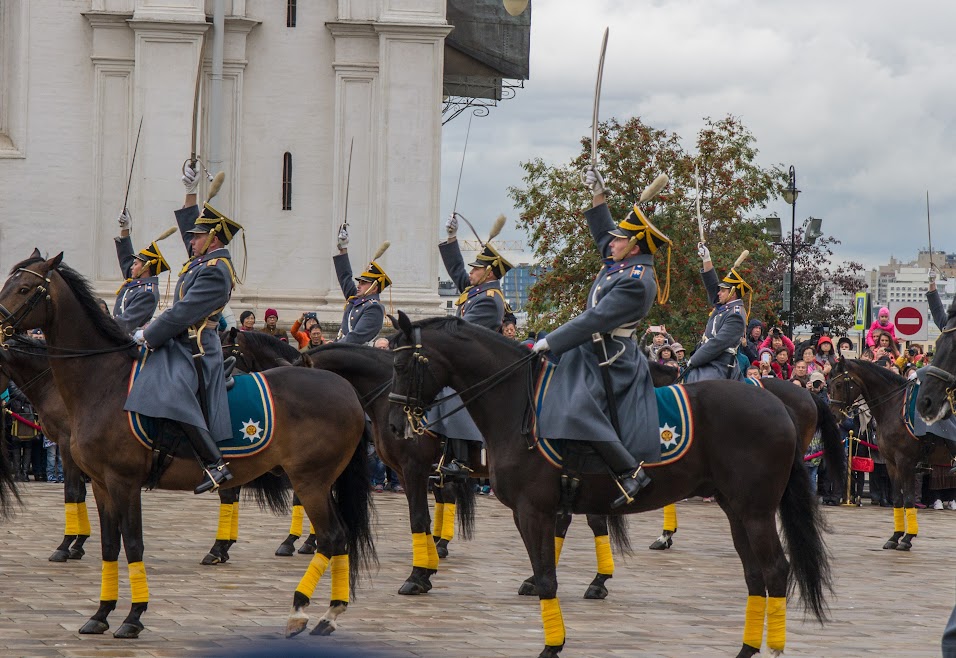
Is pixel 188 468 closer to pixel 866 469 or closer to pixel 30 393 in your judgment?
pixel 30 393

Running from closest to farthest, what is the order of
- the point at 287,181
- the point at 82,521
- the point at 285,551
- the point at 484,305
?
1. the point at 484,305
2. the point at 82,521
3. the point at 285,551
4. the point at 287,181

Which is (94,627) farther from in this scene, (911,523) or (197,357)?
(911,523)

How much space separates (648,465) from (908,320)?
15337mm

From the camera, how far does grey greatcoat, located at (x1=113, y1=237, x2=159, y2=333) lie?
13.6 m

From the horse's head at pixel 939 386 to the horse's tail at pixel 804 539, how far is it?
127cm

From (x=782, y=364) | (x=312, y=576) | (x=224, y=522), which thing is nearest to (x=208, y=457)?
(x=312, y=576)

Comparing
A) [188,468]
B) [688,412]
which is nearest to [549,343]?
[688,412]

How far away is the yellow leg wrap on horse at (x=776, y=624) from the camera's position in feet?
30.6

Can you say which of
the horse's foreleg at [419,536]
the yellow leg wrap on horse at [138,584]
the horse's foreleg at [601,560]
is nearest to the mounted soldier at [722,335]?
the horse's foreleg at [601,560]

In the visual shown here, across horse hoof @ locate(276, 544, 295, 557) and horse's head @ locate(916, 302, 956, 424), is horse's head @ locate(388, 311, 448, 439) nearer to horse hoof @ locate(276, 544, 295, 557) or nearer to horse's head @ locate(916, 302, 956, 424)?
horse's head @ locate(916, 302, 956, 424)

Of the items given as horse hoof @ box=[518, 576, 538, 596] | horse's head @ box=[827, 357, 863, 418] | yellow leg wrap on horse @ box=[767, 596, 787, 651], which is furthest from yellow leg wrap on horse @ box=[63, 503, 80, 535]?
horse's head @ box=[827, 357, 863, 418]

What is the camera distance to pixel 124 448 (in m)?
10.2

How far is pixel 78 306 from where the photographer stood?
1045 centimetres

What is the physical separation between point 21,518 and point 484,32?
2553cm
